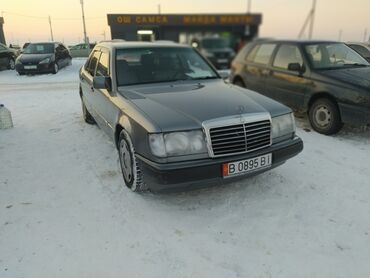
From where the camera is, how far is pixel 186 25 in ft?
11.0

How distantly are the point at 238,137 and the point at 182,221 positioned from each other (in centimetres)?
93

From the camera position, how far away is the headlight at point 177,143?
2832 mm

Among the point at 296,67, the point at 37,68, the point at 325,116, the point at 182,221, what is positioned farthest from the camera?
the point at 37,68

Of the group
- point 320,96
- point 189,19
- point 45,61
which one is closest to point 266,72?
point 320,96

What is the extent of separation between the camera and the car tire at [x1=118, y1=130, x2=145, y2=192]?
3242mm

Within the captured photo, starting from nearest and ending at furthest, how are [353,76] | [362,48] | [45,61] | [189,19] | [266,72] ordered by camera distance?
[189,19] < [353,76] < [266,72] < [362,48] < [45,61]

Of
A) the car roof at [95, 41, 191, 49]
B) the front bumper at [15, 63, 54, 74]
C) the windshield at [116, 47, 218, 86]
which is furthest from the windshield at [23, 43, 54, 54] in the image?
the windshield at [116, 47, 218, 86]

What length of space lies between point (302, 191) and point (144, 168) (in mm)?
1755

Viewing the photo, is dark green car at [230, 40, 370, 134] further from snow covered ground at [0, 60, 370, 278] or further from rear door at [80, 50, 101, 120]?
rear door at [80, 50, 101, 120]

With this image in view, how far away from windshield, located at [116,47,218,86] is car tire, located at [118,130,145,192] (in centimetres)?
82

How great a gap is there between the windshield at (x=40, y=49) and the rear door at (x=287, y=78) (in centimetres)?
1105

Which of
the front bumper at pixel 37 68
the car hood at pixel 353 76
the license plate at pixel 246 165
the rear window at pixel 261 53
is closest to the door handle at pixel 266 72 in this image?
the rear window at pixel 261 53

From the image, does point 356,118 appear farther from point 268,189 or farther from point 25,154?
point 25,154

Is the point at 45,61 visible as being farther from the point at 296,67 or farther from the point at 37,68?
the point at 296,67
